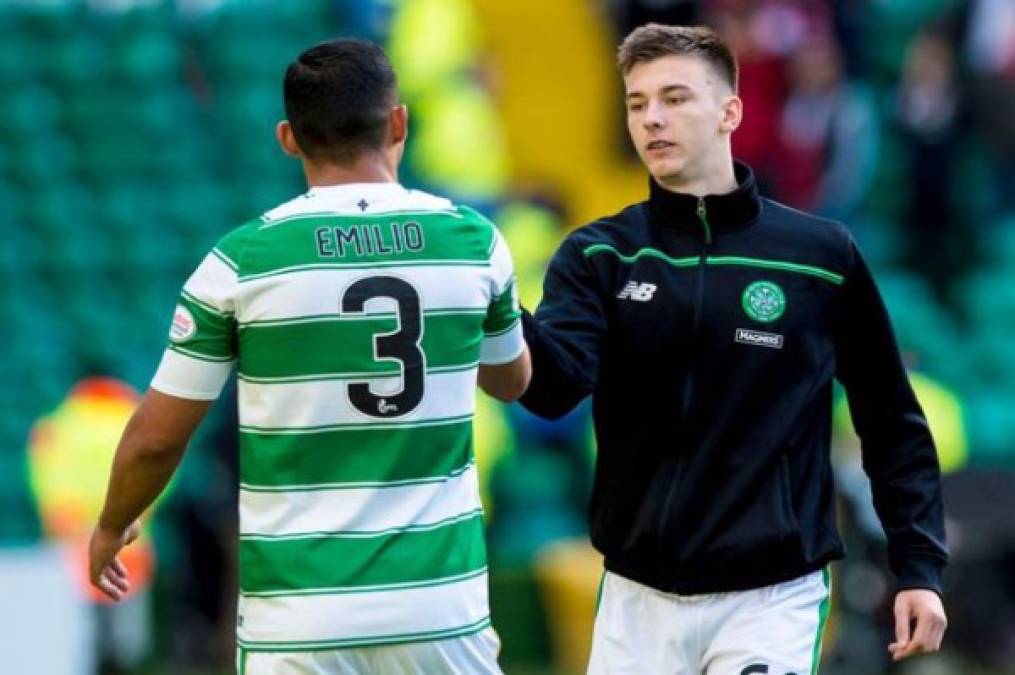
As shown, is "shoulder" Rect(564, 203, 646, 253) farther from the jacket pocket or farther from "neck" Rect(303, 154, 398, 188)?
"neck" Rect(303, 154, 398, 188)

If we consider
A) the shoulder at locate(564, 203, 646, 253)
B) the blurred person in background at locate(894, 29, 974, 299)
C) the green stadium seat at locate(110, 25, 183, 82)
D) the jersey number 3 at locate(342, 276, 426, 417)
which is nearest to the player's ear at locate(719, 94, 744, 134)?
the shoulder at locate(564, 203, 646, 253)

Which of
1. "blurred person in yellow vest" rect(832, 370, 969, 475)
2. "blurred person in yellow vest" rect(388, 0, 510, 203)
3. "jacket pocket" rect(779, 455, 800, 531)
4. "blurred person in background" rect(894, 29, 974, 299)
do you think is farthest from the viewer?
"blurred person in background" rect(894, 29, 974, 299)

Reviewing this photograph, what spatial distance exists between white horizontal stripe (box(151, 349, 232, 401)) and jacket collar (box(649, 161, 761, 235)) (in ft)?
4.02

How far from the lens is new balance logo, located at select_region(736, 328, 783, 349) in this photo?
5.69m

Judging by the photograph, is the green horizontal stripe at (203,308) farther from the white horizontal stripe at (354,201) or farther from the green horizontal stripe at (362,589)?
the green horizontal stripe at (362,589)

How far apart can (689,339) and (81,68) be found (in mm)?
8934

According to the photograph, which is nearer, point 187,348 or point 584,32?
point 187,348

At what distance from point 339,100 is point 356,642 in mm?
1080

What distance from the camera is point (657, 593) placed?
18.8 ft

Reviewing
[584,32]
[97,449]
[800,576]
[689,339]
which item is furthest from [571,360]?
[584,32]

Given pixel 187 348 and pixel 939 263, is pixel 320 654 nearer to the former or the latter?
pixel 187 348

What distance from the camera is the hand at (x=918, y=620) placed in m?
5.74

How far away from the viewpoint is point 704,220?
5.77m

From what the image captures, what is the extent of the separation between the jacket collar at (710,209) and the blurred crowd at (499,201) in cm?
591
